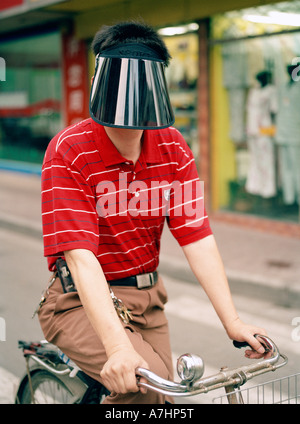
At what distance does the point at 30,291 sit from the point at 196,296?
173 cm

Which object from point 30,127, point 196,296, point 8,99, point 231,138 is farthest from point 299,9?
point 8,99

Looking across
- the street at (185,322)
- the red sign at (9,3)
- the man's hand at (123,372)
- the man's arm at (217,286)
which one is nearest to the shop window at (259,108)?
the street at (185,322)

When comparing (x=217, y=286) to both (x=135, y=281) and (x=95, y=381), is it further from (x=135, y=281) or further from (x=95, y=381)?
(x=95, y=381)

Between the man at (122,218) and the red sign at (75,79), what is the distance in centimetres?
1060

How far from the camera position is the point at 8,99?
16.1 m

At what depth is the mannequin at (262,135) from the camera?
28.6ft

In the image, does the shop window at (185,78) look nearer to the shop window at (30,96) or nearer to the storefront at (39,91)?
the storefront at (39,91)

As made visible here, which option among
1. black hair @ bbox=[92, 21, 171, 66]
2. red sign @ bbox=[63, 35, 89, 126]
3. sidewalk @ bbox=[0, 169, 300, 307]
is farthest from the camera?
red sign @ bbox=[63, 35, 89, 126]

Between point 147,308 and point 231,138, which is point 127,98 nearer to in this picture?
point 147,308

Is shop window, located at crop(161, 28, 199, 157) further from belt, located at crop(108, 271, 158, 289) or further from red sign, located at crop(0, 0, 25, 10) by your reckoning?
belt, located at crop(108, 271, 158, 289)

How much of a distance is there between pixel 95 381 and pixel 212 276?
0.64 meters

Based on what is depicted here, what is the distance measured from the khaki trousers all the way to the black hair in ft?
2.88

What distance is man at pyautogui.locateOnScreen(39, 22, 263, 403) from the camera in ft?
6.59

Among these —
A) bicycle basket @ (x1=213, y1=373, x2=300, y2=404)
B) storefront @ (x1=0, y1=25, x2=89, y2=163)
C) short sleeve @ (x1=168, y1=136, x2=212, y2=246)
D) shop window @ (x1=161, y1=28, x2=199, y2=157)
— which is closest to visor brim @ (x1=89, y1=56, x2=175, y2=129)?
short sleeve @ (x1=168, y1=136, x2=212, y2=246)
